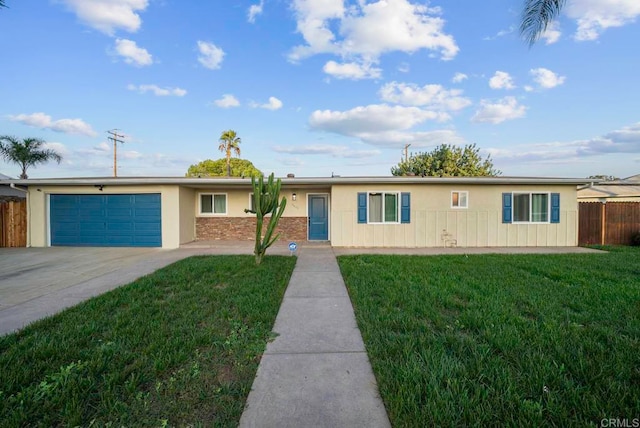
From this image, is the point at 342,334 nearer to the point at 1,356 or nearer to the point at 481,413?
the point at 481,413

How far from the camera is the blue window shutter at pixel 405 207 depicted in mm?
10617

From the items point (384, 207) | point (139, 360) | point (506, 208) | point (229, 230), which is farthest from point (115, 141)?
point (506, 208)

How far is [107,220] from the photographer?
1094cm

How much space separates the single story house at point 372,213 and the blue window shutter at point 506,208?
0.03 meters

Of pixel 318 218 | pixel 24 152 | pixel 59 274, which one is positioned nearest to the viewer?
pixel 59 274

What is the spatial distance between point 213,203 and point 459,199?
399 inches

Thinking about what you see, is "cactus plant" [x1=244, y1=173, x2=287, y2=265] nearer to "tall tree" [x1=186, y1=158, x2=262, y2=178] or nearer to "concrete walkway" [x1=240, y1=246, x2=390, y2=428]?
"concrete walkway" [x1=240, y1=246, x2=390, y2=428]

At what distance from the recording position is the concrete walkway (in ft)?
6.90

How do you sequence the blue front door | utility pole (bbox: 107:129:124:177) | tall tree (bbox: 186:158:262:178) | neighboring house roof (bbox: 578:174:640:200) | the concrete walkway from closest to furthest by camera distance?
the concrete walkway < the blue front door < neighboring house roof (bbox: 578:174:640:200) < utility pole (bbox: 107:129:124:177) < tall tree (bbox: 186:158:262:178)

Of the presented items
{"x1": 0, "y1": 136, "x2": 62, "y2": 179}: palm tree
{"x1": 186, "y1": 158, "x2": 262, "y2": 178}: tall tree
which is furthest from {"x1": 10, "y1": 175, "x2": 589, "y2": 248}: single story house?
{"x1": 186, "y1": 158, "x2": 262, "y2": 178}: tall tree

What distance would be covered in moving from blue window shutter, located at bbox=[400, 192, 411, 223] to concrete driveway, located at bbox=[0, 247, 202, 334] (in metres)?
7.75

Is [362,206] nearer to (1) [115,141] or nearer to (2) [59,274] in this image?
(2) [59,274]

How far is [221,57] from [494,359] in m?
12.8

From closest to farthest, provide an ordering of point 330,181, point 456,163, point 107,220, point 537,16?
1. point 537,16
2. point 330,181
3. point 107,220
4. point 456,163
